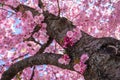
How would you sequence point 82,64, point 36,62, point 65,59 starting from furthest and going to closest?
point 36,62
point 65,59
point 82,64

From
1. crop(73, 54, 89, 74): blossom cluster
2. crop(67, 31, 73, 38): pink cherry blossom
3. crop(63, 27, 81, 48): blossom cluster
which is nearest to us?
crop(73, 54, 89, 74): blossom cluster

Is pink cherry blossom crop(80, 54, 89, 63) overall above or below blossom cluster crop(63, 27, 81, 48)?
below

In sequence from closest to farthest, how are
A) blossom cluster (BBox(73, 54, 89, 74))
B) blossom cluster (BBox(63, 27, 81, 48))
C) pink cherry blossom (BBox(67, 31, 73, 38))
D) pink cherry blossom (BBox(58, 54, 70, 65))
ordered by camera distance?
1. blossom cluster (BBox(73, 54, 89, 74))
2. pink cherry blossom (BBox(58, 54, 70, 65))
3. blossom cluster (BBox(63, 27, 81, 48))
4. pink cherry blossom (BBox(67, 31, 73, 38))

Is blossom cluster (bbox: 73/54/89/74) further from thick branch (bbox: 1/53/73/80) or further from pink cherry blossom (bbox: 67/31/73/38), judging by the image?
pink cherry blossom (bbox: 67/31/73/38)

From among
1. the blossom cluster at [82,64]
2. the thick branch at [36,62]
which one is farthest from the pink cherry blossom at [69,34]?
the blossom cluster at [82,64]

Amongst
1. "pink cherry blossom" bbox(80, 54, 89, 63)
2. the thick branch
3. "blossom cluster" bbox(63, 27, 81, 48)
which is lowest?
the thick branch

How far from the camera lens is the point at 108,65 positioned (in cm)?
420

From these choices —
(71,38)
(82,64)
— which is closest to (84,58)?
(82,64)

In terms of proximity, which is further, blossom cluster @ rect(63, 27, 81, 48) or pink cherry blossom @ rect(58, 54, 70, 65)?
blossom cluster @ rect(63, 27, 81, 48)

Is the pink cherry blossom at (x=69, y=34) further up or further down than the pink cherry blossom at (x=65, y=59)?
further up

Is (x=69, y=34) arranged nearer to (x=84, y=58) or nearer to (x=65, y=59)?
(x=65, y=59)

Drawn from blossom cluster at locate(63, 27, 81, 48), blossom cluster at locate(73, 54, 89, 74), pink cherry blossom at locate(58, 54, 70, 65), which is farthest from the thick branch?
blossom cluster at locate(73, 54, 89, 74)

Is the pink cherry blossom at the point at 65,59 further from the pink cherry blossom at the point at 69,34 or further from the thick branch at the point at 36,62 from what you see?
the pink cherry blossom at the point at 69,34

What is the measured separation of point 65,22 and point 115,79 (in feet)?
7.18
